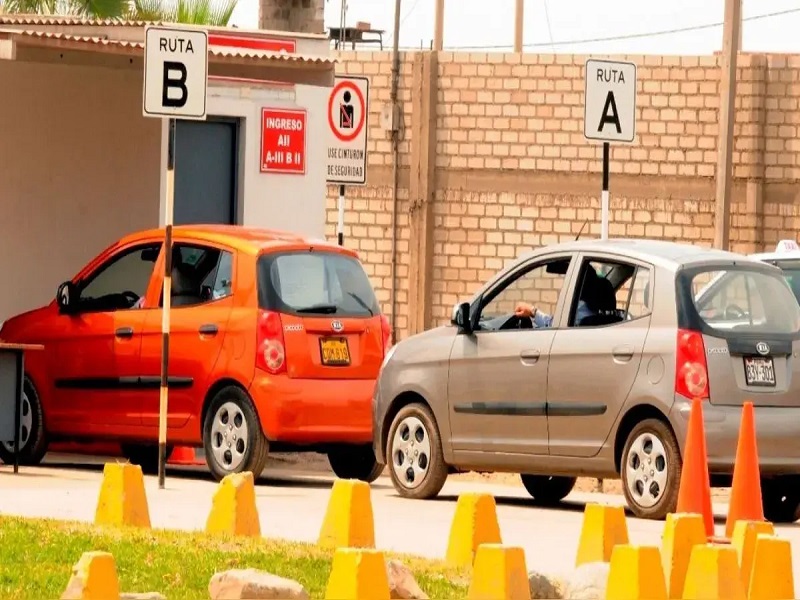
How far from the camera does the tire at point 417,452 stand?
51.3ft

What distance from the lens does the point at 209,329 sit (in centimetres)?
1650

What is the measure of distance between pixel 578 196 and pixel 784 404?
63.0 feet

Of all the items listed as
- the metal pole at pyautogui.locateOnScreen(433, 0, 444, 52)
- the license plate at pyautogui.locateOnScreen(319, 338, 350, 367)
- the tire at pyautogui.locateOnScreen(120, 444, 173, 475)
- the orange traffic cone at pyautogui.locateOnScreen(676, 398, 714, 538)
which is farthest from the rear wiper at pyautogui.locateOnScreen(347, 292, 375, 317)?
the metal pole at pyautogui.locateOnScreen(433, 0, 444, 52)

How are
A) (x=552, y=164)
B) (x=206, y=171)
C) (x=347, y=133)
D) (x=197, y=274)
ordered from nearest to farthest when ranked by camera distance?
(x=197, y=274) < (x=206, y=171) < (x=347, y=133) < (x=552, y=164)

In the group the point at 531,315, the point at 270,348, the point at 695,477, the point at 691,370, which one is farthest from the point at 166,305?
the point at 695,477

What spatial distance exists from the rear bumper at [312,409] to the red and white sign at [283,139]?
4969 millimetres

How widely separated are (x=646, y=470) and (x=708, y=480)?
7.45 feet

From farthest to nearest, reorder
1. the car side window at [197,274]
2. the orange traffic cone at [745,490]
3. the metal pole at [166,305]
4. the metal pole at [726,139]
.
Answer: the metal pole at [726,139]
the car side window at [197,274]
the metal pole at [166,305]
the orange traffic cone at [745,490]

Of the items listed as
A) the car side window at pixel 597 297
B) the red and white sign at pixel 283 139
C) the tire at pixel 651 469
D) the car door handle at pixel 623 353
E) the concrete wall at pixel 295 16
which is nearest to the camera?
the tire at pixel 651 469

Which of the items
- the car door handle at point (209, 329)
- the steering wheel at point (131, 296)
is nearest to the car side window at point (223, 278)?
the car door handle at point (209, 329)

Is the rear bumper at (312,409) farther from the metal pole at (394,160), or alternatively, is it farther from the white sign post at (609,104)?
the metal pole at (394,160)

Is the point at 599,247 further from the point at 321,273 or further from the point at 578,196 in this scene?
the point at 578,196

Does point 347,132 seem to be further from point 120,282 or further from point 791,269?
point 791,269

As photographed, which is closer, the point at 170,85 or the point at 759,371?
the point at 759,371
